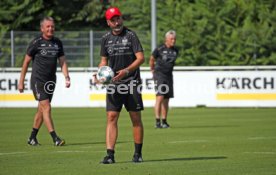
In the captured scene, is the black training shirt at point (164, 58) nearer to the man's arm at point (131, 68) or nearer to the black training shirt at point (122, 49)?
the black training shirt at point (122, 49)

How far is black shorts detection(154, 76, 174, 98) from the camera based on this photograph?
70.2ft

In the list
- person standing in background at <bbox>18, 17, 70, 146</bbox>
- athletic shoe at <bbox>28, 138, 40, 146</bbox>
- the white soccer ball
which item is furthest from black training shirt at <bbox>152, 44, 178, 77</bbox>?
the white soccer ball

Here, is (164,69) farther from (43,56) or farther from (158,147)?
(158,147)

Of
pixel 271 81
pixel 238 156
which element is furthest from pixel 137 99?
pixel 271 81

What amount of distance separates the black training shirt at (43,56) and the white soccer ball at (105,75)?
158 inches

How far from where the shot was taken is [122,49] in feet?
42.0

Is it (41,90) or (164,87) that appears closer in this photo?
(41,90)

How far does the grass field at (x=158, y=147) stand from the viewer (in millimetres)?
11938

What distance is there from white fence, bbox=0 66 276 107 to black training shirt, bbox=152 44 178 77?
917 centimetres

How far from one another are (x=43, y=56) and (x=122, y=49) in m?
3.87

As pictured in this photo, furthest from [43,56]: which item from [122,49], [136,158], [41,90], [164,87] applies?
[164,87]

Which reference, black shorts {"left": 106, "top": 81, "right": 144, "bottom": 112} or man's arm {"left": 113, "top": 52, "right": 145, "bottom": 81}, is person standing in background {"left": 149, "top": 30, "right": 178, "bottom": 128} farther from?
man's arm {"left": 113, "top": 52, "right": 145, "bottom": 81}

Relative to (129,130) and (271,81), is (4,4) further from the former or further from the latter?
(129,130)

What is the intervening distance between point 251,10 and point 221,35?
6.75ft
